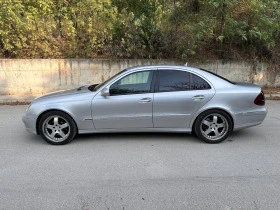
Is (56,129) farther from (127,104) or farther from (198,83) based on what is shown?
(198,83)

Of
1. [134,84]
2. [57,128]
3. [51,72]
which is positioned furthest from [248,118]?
[51,72]

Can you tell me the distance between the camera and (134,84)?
5.33 metres

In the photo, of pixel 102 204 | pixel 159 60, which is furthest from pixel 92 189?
pixel 159 60

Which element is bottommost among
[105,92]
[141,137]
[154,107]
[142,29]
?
[141,137]

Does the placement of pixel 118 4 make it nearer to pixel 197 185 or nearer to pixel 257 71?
pixel 257 71

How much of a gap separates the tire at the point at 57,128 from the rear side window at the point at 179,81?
1844 millimetres

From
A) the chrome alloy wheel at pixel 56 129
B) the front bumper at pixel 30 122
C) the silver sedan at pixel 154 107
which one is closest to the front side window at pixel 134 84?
the silver sedan at pixel 154 107

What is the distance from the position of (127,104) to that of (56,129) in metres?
1.44

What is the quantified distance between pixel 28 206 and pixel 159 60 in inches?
333

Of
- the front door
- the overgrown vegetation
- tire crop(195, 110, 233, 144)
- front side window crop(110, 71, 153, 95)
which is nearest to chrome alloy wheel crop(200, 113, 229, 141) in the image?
tire crop(195, 110, 233, 144)

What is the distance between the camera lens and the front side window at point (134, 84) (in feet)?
17.3

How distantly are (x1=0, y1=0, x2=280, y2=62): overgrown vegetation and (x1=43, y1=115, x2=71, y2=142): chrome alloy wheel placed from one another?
6047 mm

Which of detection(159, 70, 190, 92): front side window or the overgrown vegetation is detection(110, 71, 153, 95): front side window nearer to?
detection(159, 70, 190, 92): front side window

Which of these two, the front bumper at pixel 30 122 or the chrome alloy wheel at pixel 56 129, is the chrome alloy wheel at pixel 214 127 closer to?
the chrome alloy wheel at pixel 56 129
